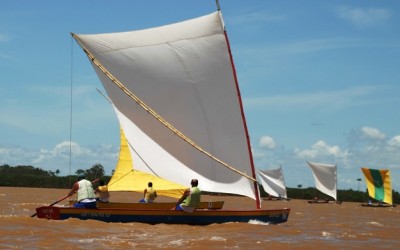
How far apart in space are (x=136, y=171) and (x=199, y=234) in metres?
5.44

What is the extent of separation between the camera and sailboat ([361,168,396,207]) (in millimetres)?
66375

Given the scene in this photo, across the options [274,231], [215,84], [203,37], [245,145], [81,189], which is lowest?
[274,231]

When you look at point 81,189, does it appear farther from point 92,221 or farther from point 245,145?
point 245,145

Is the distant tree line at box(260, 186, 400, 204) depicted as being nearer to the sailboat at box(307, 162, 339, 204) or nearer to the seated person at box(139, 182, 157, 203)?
the sailboat at box(307, 162, 339, 204)

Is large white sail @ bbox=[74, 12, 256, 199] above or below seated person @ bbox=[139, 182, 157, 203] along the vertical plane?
above

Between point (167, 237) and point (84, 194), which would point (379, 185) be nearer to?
point (84, 194)

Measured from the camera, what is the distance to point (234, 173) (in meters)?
24.7

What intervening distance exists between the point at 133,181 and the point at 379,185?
47.2m

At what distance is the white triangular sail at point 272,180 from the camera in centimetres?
6562

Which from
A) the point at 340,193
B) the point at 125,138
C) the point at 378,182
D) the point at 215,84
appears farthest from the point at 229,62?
the point at 340,193

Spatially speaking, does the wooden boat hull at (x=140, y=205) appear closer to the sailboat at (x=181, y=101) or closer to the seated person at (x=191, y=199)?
the sailboat at (x=181, y=101)

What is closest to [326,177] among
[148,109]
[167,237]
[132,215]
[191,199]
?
[148,109]

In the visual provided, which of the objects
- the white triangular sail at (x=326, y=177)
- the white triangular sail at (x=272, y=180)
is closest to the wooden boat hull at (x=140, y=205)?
the white triangular sail at (x=272, y=180)

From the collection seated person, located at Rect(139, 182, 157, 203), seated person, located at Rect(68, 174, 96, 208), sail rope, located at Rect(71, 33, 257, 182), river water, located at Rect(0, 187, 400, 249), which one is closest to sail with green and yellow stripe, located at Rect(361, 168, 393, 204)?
river water, located at Rect(0, 187, 400, 249)
